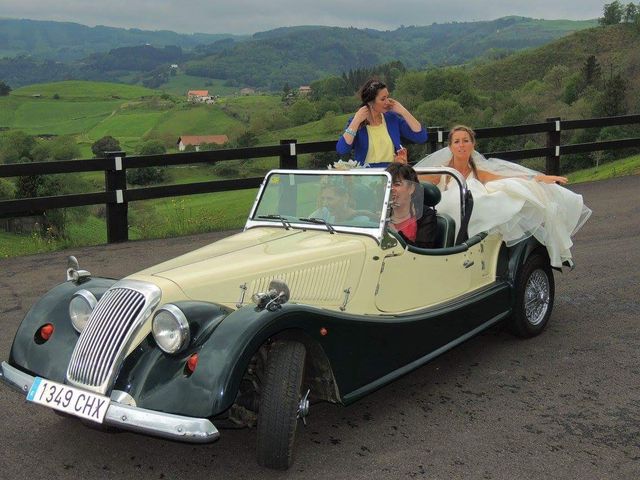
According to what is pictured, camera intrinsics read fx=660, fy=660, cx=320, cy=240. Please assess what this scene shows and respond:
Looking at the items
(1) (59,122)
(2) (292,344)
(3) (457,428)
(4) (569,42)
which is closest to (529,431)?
(3) (457,428)

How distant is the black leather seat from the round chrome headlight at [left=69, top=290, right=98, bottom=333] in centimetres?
251

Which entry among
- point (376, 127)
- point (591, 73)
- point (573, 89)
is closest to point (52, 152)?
point (376, 127)

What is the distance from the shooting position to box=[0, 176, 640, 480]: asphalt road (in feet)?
11.5

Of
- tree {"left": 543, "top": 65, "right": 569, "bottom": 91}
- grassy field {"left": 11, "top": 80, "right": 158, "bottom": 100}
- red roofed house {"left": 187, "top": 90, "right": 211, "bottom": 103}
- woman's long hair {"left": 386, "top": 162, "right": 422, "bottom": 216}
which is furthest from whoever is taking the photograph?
grassy field {"left": 11, "top": 80, "right": 158, "bottom": 100}

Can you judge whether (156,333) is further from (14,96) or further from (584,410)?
(14,96)

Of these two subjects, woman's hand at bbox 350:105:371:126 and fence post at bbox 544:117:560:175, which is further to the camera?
fence post at bbox 544:117:560:175

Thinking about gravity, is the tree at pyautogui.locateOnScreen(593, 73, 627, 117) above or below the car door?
above

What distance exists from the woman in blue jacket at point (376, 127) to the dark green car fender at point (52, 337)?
2891 mm

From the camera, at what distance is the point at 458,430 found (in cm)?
395

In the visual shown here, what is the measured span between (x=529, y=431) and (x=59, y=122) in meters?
107

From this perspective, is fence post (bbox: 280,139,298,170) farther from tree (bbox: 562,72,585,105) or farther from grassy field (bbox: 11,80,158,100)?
grassy field (bbox: 11,80,158,100)

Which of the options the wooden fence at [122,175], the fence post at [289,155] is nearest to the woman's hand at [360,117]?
the wooden fence at [122,175]

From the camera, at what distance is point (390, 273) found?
4340 mm

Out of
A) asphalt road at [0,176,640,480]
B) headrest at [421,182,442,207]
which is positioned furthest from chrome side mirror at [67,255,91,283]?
headrest at [421,182,442,207]
